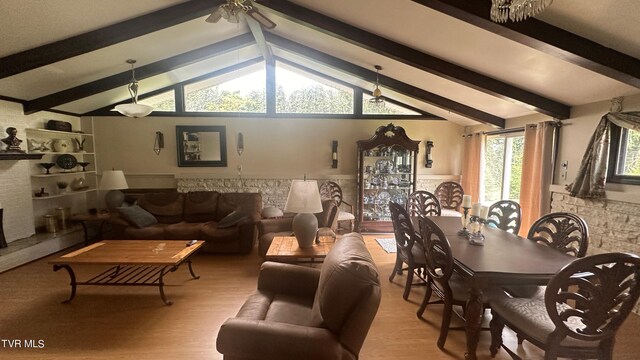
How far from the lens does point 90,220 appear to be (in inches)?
174

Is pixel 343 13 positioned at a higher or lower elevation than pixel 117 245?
higher

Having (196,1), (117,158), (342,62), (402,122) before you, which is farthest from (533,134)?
(117,158)

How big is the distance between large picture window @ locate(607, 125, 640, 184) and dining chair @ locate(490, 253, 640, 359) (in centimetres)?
185

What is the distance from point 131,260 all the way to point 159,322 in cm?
69

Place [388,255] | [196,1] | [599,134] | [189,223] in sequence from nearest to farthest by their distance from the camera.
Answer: [599,134]
[196,1]
[388,255]
[189,223]

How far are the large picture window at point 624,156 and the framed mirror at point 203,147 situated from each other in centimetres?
556

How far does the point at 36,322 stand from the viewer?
2520mm

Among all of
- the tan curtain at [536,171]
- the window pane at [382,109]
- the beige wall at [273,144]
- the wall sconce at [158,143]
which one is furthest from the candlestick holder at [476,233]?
the wall sconce at [158,143]

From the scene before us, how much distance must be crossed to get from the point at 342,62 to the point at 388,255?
308 centimetres

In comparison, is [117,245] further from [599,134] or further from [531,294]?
[599,134]

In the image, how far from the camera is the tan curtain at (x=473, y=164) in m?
5.01

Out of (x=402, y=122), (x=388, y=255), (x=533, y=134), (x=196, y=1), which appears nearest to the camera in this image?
(x=196, y=1)

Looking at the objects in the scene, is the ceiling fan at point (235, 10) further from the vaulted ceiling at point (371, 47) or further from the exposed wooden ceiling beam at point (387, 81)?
the exposed wooden ceiling beam at point (387, 81)

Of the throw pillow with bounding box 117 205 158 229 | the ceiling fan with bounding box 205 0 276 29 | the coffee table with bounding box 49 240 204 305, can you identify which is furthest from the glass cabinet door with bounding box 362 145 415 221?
the throw pillow with bounding box 117 205 158 229
